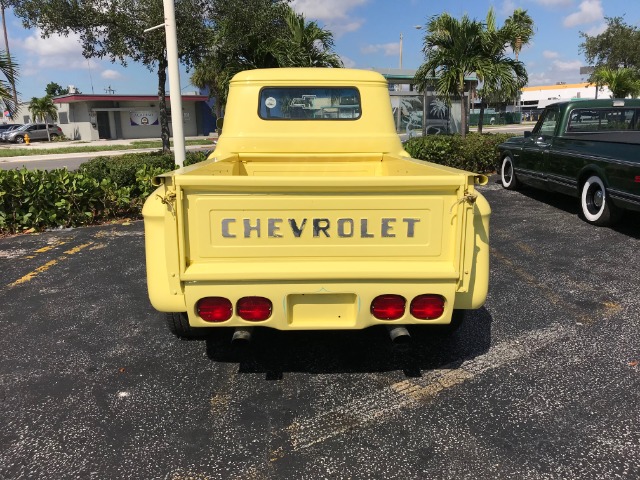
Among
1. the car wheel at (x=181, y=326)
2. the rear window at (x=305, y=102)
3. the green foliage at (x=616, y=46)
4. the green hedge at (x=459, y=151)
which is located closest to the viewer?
the car wheel at (x=181, y=326)

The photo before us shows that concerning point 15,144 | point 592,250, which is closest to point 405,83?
point 592,250

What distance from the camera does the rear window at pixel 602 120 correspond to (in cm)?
804

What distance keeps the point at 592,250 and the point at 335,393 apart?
4436 mm

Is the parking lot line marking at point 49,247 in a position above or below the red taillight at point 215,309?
below

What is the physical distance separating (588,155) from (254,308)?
6178 millimetres

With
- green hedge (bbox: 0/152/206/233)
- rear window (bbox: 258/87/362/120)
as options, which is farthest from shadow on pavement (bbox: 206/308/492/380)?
green hedge (bbox: 0/152/206/233)

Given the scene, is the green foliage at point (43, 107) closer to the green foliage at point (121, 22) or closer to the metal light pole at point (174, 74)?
the green foliage at point (121, 22)

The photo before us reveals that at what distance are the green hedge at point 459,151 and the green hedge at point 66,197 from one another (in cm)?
577

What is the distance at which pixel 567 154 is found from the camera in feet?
24.9

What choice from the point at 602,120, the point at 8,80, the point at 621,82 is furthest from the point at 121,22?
the point at 621,82

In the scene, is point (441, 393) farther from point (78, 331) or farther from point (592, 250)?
point (592, 250)

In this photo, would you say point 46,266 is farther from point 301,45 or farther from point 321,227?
point 301,45

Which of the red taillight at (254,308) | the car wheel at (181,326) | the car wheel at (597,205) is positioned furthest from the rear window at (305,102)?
the car wheel at (597,205)

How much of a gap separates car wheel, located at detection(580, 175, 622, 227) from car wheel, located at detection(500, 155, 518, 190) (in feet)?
8.23
